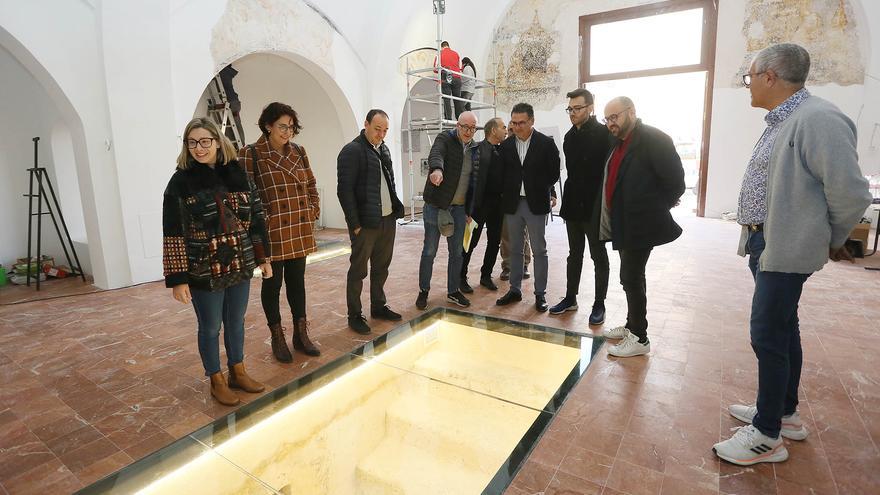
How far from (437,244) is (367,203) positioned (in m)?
0.89

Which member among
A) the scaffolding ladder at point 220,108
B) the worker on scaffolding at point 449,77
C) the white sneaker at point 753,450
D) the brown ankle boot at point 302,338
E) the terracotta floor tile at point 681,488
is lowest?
the terracotta floor tile at point 681,488

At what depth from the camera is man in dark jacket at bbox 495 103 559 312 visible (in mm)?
3865

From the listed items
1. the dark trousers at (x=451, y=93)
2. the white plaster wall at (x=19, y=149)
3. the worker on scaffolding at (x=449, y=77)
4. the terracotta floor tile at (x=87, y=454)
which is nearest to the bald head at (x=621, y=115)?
the terracotta floor tile at (x=87, y=454)

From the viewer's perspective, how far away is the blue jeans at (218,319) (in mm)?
2512

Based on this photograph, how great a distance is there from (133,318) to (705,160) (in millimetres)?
10028

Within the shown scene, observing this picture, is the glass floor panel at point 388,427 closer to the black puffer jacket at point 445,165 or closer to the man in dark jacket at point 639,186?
the man in dark jacket at point 639,186

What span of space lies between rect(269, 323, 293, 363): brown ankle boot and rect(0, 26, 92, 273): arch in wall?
3383 mm

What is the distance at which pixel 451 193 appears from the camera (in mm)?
4008

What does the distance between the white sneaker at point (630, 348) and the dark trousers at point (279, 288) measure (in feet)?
6.95

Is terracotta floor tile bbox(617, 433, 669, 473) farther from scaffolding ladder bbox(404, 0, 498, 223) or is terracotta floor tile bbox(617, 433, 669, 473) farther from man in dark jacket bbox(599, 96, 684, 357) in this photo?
scaffolding ladder bbox(404, 0, 498, 223)

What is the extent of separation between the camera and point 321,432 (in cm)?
244

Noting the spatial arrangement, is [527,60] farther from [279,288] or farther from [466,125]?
[279,288]

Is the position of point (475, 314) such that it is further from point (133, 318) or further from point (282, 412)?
point (133, 318)

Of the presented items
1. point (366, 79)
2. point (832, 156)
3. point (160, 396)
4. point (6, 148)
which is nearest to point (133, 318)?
point (160, 396)
